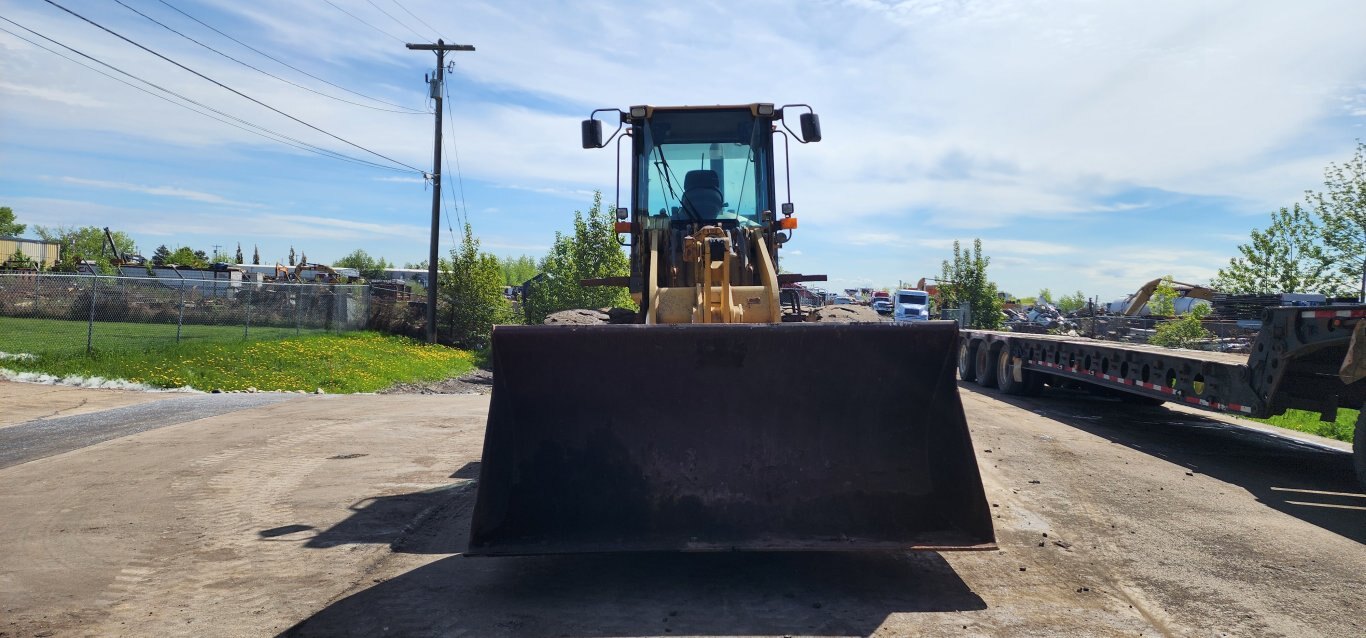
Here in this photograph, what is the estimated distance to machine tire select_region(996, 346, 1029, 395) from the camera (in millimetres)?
16422

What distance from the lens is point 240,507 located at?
6832 millimetres

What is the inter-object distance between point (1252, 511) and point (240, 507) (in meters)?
7.71

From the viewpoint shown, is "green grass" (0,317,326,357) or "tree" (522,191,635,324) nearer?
"green grass" (0,317,326,357)

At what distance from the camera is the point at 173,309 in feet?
86.2

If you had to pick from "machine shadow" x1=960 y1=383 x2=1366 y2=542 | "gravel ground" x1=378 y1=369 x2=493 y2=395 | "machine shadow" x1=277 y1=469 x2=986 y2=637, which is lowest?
"gravel ground" x1=378 y1=369 x2=493 y2=395

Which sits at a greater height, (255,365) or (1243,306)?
(1243,306)

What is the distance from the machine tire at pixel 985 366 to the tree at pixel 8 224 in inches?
2720

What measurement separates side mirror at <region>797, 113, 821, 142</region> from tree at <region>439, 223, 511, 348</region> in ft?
72.7

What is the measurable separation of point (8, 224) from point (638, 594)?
76.3m

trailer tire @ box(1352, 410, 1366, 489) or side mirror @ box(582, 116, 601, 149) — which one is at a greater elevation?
side mirror @ box(582, 116, 601, 149)

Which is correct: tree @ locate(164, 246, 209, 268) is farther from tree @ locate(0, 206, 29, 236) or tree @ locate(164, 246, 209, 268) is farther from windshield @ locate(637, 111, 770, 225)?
windshield @ locate(637, 111, 770, 225)

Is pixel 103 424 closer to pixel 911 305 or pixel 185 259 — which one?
pixel 911 305

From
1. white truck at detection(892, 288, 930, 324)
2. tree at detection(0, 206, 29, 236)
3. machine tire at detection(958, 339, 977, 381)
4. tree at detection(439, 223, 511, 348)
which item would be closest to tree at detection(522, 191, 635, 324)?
tree at detection(439, 223, 511, 348)

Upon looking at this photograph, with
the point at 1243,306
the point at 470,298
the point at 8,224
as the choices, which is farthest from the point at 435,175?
the point at 8,224
